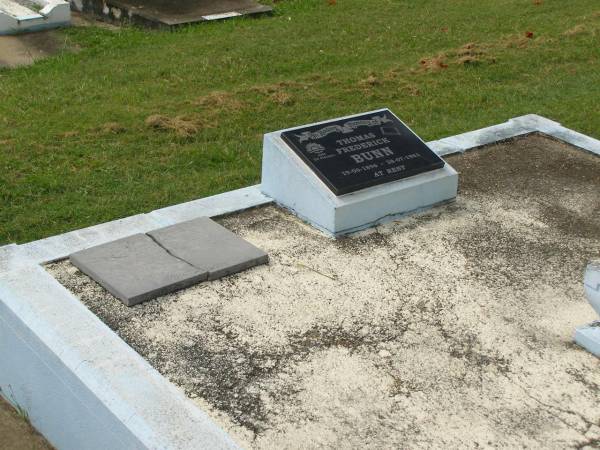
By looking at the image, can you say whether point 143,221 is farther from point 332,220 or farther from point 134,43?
point 134,43

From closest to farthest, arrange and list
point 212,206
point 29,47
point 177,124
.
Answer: point 212,206 → point 177,124 → point 29,47

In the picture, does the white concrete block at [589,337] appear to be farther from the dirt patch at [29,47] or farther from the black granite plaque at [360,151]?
the dirt patch at [29,47]

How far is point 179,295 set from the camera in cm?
405

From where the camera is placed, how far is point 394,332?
388cm

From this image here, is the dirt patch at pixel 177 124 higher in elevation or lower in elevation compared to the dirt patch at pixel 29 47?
higher

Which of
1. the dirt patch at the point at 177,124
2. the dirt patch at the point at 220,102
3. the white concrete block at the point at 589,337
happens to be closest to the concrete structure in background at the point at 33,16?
the dirt patch at the point at 220,102

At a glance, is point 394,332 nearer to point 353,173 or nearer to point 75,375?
point 353,173

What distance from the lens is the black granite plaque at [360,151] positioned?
4.73 m

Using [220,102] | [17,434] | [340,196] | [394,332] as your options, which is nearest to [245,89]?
[220,102]

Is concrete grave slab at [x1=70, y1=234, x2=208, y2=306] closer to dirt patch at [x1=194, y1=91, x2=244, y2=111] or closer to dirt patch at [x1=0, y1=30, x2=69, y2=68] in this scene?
dirt patch at [x1=194, y1=91, x2=244, y2=111]

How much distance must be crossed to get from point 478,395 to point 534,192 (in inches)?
83.1

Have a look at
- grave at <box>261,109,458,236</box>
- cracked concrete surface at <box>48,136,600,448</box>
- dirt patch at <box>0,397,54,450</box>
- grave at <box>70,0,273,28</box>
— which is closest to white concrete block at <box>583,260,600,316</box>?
cracked concrete surface at <box>48,136,600,448</box>

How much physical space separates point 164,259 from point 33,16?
19.5ft

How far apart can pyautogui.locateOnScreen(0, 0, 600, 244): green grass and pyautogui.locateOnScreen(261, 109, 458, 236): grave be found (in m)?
1.08
